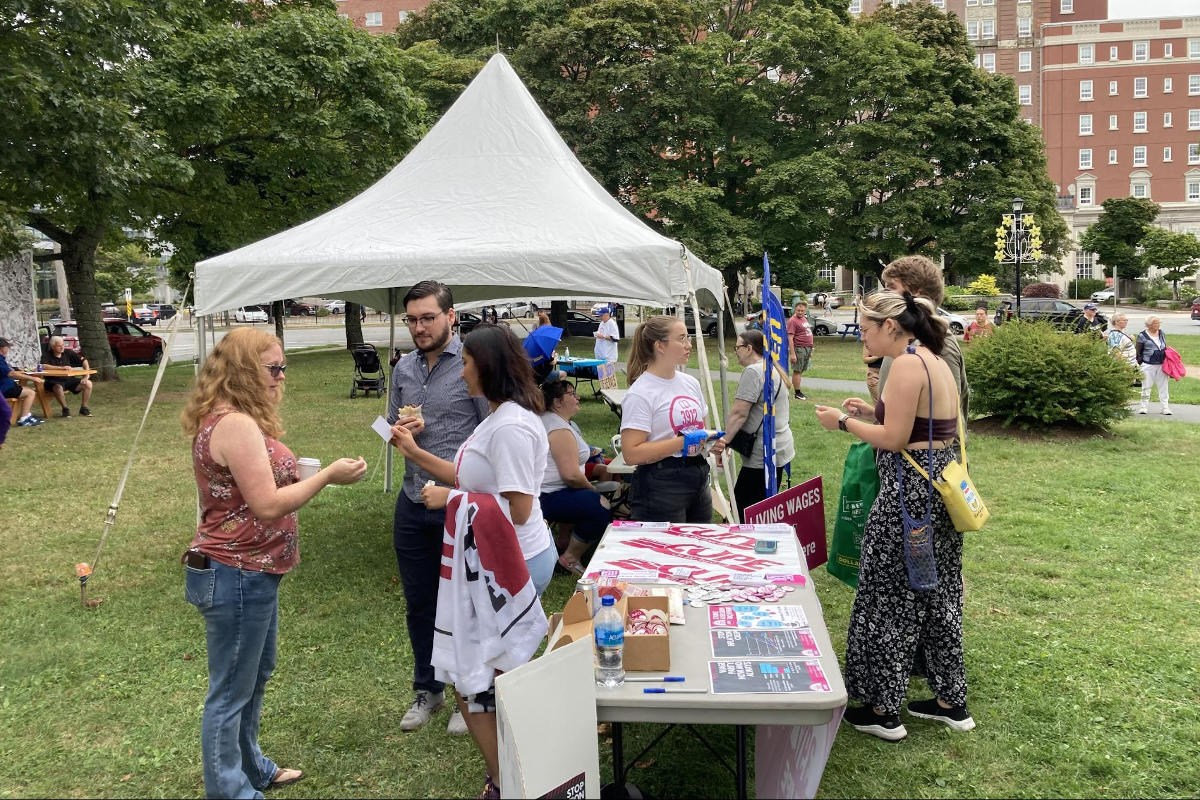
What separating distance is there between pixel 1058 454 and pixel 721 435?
729 centimetres

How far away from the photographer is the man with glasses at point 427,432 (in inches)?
149

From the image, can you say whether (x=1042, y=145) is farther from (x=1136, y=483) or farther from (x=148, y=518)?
(x=148, y=518)

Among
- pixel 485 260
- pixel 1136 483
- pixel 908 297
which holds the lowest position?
pixel 1136 483

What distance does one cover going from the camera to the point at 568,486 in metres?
5.80

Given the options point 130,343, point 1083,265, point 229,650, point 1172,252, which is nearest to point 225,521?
point 229,650

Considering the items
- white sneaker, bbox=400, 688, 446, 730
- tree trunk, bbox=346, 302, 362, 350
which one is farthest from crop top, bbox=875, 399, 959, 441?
tree trunk, bbox=346, 302, 362, 350

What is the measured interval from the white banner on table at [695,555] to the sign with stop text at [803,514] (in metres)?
0.24

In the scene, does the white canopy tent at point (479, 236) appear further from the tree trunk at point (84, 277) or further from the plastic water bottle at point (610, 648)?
the tree trunk at point (84, 277)

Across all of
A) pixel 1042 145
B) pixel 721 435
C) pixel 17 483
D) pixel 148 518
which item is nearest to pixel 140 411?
pixel 17 483

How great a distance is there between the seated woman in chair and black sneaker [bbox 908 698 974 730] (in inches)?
94.4

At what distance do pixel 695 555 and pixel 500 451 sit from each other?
1456mm

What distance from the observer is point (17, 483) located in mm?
9414

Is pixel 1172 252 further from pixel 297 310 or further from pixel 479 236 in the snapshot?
pixel 479 236

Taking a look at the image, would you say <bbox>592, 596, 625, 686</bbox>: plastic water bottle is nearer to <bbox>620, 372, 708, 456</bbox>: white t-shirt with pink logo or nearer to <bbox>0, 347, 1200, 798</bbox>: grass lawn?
<bbox>0, 347, 1200, 798</bbox>: grass lawn
